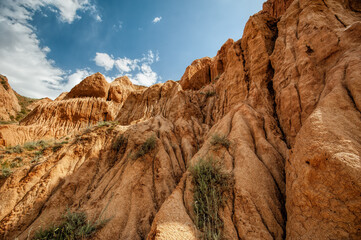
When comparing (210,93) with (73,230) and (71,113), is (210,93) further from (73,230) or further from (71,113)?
(71,113)

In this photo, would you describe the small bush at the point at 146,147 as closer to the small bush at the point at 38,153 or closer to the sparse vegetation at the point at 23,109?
the small bush at the point at 38,153

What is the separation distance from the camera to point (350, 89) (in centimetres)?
405

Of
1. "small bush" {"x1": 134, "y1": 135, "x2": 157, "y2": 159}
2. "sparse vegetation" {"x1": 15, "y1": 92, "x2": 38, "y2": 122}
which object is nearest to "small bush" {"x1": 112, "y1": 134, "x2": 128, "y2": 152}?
"small bush" {"x1": 134, "y1": 135, "x2": 157, "y2": 159}

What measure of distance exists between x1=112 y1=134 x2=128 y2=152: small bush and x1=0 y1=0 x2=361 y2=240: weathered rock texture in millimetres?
145

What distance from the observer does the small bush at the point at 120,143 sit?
9180mm

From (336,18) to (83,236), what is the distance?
12.9 m

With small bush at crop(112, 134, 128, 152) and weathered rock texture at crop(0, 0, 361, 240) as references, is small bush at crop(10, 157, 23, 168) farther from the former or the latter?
small bush at crop(112, 134, 128, 152)

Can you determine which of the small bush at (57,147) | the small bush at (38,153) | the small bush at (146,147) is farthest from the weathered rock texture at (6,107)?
the small bush at (146,147)

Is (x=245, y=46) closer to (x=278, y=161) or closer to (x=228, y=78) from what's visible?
(x=228, y=78)

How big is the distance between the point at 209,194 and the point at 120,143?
6934 mm


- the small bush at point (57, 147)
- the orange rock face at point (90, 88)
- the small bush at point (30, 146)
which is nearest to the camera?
the small bush at point (57, 147)

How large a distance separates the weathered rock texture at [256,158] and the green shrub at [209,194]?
0.21 m

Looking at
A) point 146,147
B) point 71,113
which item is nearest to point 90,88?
point 71,113

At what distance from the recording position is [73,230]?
499cm
